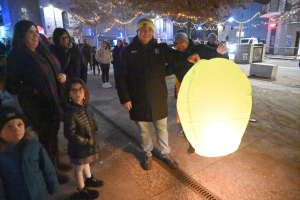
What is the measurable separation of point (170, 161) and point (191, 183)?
493 millimetres

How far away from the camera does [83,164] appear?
2.54 m

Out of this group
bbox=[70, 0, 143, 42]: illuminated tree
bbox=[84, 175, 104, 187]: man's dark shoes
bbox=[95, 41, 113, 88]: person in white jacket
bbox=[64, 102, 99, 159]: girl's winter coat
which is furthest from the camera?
bbox=[70, 0, 143, 42]: illuminated tree

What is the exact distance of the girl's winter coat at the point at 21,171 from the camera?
73.0 inches

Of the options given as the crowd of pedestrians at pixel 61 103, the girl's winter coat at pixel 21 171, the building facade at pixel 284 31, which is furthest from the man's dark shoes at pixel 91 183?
the building facade at pixel 284 31

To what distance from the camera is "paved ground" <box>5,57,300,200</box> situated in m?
2.67

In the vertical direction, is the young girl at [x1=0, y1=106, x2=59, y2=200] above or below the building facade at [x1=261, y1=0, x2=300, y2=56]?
below

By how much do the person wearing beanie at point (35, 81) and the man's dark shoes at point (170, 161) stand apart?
150 centimetres

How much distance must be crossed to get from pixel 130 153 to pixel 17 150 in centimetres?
209

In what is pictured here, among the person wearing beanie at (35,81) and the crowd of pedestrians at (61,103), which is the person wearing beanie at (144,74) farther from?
the person wearing beanie at (35,81)

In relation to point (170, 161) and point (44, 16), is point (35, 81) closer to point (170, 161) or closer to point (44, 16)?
point (170, 161)

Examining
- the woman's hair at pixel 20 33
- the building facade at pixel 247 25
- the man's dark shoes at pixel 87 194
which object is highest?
the building facade at pixel 247 25

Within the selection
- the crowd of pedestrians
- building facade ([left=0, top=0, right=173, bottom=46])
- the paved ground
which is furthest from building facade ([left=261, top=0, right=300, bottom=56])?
the crowd of pedestrians

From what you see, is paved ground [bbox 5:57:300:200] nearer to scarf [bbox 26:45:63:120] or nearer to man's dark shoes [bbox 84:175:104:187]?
man's dark shoes [bbox 84:175:104:187]

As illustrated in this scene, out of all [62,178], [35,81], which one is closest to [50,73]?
[35,81]
